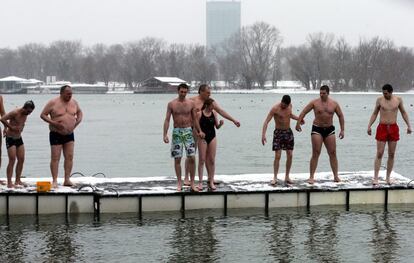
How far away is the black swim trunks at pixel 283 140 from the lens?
43.2ft

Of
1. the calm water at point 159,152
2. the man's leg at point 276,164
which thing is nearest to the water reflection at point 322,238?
the man's leg at point 276,164

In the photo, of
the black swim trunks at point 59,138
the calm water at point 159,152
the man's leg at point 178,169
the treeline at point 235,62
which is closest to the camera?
the man's leg at point 178,169

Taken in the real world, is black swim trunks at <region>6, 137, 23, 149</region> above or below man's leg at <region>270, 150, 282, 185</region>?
above

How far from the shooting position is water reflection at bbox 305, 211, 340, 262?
32.6ft

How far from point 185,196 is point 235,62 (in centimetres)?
13576

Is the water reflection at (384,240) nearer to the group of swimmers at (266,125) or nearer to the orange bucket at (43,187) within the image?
the group of swimmers at (266,125)

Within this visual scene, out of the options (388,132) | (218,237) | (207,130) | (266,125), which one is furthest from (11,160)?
Result: (388,132)

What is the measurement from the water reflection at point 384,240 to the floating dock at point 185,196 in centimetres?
77

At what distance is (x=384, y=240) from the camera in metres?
10.9

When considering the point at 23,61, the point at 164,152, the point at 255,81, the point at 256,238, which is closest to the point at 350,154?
the point at 164,152

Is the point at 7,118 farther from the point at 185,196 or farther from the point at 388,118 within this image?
the point at 388,118

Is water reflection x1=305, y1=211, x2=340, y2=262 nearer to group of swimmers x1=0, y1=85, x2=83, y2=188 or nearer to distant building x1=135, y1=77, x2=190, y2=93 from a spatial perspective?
group of swimmers x1=0, y1=85, x2=83, y2=188

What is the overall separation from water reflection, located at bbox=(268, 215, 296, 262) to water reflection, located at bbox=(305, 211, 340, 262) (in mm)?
265

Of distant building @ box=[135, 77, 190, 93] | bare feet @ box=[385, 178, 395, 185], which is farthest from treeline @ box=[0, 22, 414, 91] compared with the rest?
bare feet @ box=[385, 178, 395, 185]
